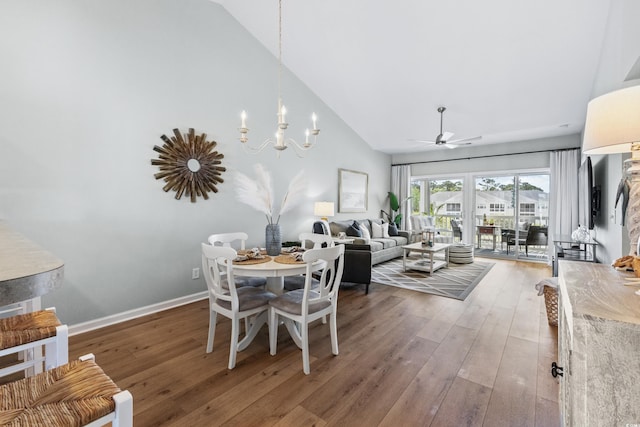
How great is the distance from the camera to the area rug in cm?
395

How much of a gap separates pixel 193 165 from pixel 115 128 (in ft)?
2.72

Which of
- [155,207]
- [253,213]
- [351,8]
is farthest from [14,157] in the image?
[351,8]

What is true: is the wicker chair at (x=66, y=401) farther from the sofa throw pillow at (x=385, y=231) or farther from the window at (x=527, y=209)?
the window at (x=527, y=209)

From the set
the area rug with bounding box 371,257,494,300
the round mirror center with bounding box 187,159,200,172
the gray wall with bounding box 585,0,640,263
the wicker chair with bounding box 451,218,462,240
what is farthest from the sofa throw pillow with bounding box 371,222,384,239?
the round mirror center with bounding box 187,159,200,172

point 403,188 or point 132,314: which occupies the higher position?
point 403,188

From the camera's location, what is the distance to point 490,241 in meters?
6.86

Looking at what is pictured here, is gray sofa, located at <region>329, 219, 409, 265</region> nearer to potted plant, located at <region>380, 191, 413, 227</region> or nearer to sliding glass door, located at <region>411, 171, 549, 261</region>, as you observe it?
potted plant, located at <region>380, 191, 413, 227</region>

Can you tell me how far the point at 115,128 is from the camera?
283cm

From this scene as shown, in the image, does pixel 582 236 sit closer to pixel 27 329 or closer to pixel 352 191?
pixel 352 191

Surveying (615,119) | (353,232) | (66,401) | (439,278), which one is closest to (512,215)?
(439,278)

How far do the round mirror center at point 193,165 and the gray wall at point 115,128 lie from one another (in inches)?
14.9

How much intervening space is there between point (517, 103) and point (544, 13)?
172 centimetres

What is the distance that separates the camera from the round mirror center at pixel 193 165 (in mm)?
3377

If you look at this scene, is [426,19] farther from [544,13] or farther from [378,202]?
[378,202]
